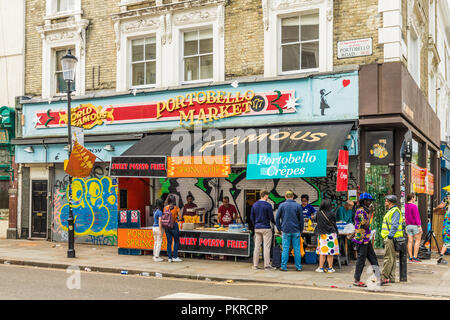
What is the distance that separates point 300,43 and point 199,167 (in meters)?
4.70

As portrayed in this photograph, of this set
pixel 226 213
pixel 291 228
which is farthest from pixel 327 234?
pixel 226 213

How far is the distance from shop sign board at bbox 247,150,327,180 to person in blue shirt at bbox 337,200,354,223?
168 centimetres

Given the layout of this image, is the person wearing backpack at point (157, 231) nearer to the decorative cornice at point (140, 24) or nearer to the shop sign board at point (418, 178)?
the decorative cornice at point (140, 24)

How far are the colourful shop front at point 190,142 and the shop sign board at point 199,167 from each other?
4 centimetres

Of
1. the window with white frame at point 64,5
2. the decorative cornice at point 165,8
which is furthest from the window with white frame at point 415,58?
the window with white frame at point 64,5

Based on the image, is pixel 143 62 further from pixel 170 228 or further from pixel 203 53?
pixel 170 228

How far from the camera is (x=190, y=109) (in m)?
16.0

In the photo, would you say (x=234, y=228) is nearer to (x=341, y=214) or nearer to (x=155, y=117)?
(x=341, y=214)

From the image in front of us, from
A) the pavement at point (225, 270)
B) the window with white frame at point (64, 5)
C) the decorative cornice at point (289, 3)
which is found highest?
the window with white frame at point (64, 5)

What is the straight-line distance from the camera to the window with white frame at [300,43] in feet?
48.3

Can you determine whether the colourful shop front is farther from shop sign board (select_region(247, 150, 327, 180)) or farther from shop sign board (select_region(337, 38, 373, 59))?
shop sign board (select_region(337, 38, 373, 59))

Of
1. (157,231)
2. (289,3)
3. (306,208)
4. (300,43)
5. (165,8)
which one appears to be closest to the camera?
(157,231)
